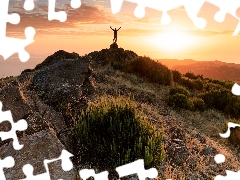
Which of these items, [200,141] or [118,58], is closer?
[200,141]

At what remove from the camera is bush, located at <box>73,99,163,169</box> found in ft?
24.9

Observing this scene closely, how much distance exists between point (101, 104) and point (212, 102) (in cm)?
1470

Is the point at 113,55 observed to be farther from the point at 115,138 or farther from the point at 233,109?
the point at 115,138

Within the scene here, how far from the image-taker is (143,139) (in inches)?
316

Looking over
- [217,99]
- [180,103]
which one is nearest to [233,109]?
[217,99]

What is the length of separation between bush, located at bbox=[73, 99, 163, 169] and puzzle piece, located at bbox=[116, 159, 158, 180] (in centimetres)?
14

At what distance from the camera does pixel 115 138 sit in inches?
311

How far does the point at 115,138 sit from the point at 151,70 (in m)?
18.4

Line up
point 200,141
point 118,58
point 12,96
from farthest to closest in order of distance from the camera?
point 118,58 → point 200,141 → point 12,96

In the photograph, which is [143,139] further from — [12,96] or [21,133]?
[12,96]

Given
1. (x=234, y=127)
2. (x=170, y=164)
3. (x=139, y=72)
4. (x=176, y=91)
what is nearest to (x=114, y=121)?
(x=170, y=164)
